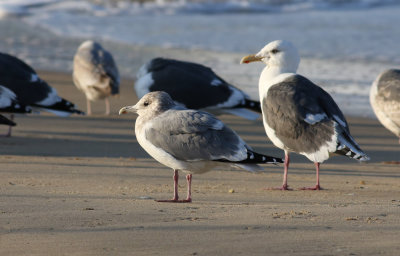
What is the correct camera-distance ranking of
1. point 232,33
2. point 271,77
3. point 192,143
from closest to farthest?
point 192,143
point 271,77
point 232,33

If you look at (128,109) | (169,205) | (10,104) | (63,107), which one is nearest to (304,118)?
(128,109)

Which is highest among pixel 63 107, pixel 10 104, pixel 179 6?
pixel 10 104

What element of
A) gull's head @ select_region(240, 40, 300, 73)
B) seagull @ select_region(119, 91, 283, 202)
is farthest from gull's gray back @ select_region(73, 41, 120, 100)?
seagull @ select_region(119, 91, 283, 202)

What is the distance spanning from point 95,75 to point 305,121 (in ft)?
19.4

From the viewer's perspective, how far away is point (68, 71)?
16359 millimetres

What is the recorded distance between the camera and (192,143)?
6.15 metres

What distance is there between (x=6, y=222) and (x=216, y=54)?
14072 mm

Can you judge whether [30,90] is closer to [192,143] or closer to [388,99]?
[388,99]

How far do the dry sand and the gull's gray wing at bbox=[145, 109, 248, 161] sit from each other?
38 cm

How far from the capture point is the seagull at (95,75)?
1209 cm

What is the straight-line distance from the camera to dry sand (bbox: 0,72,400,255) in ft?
15.0

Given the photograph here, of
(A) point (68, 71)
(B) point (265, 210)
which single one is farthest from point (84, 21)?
(B) point (265, 210)

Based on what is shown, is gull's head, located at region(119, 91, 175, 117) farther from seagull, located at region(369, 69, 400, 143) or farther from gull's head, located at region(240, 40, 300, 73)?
seagull, located at region(369, 69, 400, 143)

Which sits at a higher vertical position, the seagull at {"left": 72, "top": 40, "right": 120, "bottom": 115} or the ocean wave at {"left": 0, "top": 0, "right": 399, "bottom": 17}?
the seagull at {"left": 72, "top": 40, "right": 120, "bottom": 115}
